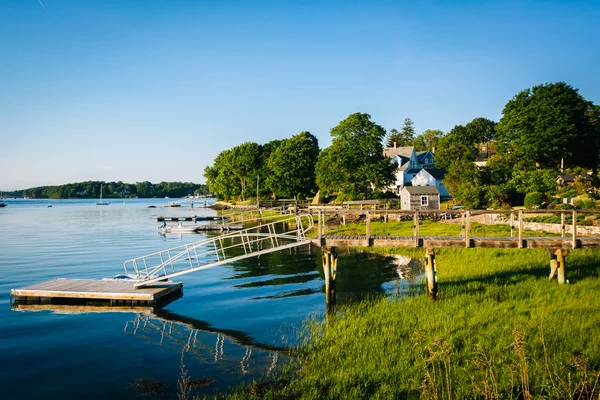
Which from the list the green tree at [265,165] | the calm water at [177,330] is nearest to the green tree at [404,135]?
the green tree at [265,165]

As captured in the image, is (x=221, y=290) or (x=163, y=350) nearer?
(x=163, y=350)

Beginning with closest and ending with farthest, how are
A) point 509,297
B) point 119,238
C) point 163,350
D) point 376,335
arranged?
point 376,335, point 163,350, point 509,297, point 119,238

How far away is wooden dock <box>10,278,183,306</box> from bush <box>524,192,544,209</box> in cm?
3885

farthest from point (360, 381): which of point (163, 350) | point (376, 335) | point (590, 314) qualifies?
point (590, 314)

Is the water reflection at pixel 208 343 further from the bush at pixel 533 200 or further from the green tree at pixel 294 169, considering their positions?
the green tree at pixel 294 169

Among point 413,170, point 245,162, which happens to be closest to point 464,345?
point 413,170

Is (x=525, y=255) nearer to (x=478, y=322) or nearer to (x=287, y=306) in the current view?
(x=478, y=322)

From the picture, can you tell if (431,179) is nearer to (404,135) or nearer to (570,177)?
(570,177)

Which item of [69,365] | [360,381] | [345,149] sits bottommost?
[69,365]

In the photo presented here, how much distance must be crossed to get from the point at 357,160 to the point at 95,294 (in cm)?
4975

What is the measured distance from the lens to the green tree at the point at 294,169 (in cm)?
9200

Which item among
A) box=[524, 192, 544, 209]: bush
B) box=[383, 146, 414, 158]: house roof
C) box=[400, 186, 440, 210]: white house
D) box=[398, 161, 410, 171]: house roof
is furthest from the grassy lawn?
box=[383, 146, 414, 158]: house roof

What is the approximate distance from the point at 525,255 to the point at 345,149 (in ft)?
143

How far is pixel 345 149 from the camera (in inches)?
2552
